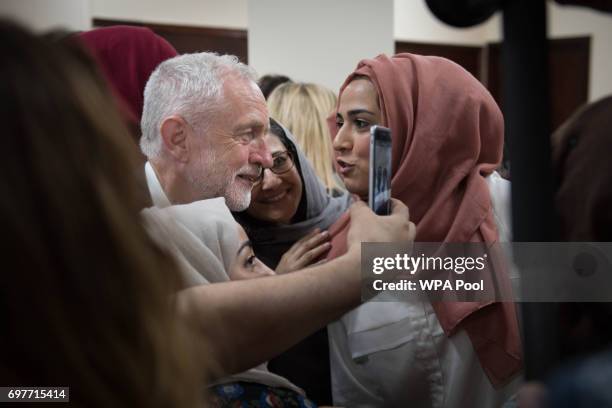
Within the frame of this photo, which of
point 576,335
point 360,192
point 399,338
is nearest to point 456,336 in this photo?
point 399,338

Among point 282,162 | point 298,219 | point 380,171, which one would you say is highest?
point 380,171

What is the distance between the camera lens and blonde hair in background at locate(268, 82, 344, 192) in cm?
187

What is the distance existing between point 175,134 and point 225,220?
0.78ft

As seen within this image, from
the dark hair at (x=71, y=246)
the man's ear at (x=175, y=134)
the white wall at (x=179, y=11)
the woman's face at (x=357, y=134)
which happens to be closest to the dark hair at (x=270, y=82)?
the woman's face at (x=357, y=134)

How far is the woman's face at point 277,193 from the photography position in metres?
1.51

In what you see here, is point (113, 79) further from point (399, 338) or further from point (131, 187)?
point (131, 187)

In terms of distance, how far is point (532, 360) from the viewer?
1.47 feet

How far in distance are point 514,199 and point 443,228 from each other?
2.47 ft

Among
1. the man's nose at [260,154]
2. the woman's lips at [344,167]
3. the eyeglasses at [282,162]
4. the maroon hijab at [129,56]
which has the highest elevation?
the maroon hijab at [129,56]

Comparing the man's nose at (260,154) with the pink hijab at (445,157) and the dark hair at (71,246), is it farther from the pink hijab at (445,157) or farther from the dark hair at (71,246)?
the dark hair at (71,246)

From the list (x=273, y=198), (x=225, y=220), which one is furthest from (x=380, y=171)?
(x=273, y=198)

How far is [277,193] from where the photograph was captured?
5.09ft

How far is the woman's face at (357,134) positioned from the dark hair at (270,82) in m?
Result: 0.85

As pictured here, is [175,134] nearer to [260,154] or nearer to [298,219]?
[260,154]
